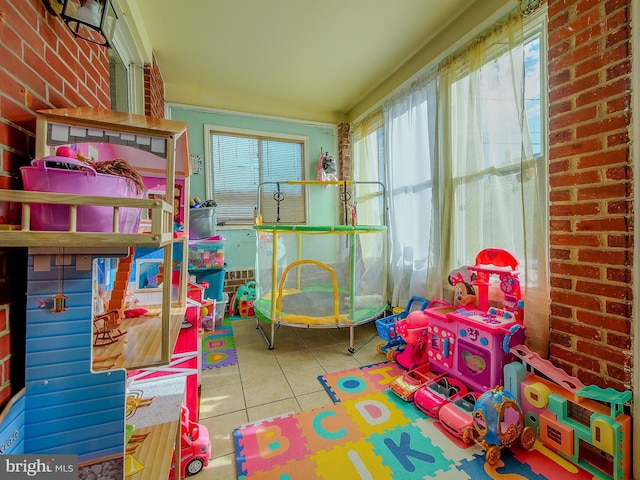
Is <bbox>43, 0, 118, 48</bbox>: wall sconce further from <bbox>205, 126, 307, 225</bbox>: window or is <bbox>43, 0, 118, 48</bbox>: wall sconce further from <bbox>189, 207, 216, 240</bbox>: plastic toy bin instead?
<bbox>205, 126, 307, 225</bbox>: window

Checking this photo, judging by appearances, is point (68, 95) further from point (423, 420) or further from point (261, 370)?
point (423, 420)

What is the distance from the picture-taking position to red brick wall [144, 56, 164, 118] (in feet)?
7.93

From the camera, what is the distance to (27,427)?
62 centimetres

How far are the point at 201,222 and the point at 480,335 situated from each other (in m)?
2.55

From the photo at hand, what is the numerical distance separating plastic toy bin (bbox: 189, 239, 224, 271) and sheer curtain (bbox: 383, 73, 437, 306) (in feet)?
6.01

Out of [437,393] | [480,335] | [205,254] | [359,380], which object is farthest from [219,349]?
[480,335]

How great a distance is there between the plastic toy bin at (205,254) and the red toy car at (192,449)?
73.9 inches

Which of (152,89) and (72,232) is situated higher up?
(152,89)

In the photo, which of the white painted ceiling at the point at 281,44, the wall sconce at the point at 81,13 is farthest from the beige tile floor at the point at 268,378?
the white painted ceiling at the point at 281,44

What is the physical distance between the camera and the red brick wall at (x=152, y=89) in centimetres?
242

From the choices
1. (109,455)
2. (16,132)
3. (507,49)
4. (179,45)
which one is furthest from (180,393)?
(179,45)

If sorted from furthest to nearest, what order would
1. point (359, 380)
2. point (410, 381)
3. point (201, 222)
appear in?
point (201, 222) < point (359, 380) < point (410, 381)

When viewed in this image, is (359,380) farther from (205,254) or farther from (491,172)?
(205,254)

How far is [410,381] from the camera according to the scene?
1.79m
